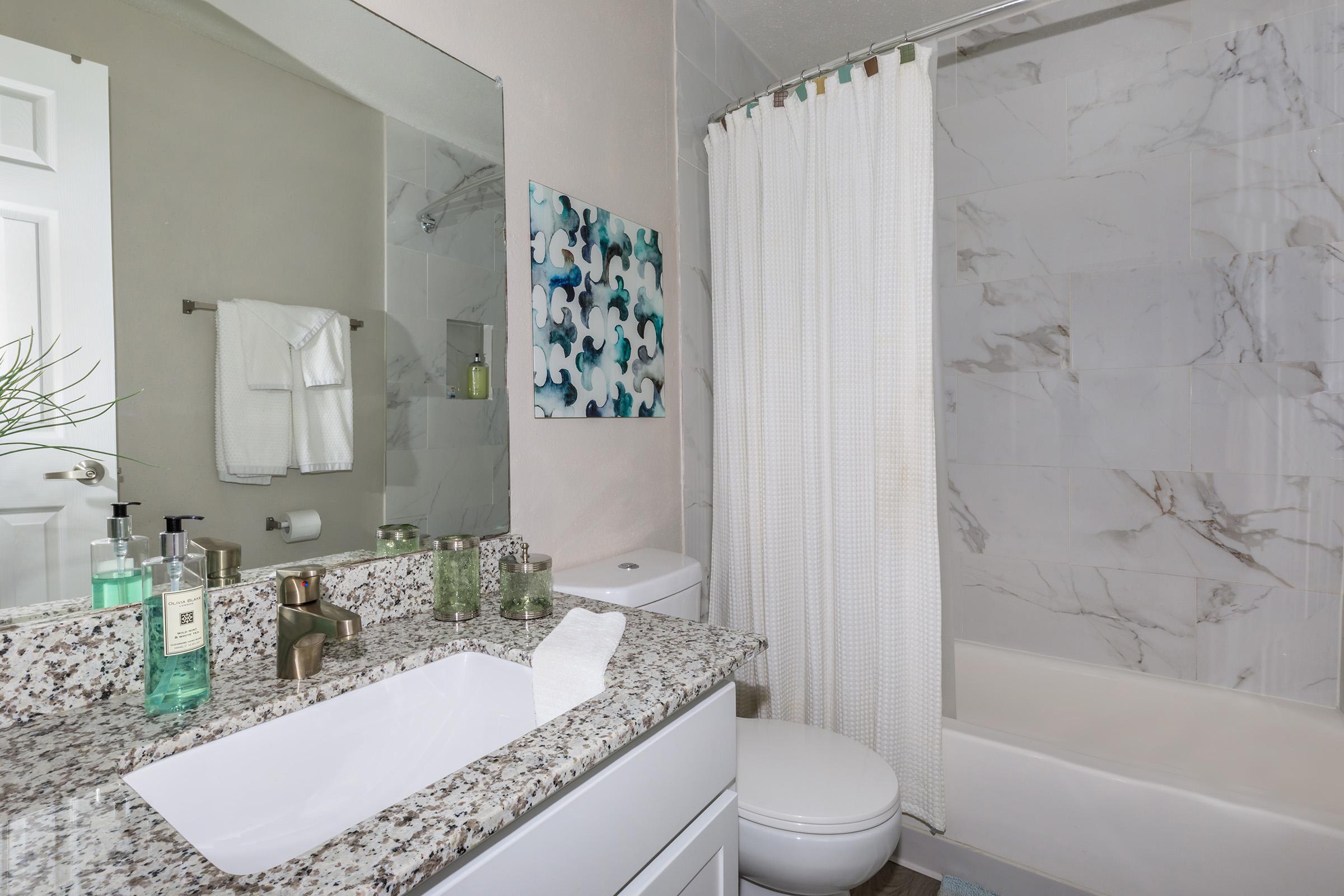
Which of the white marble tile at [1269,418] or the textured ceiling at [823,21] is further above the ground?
the textured ceiling at [823,21]

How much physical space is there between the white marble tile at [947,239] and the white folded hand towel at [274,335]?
2.21 m

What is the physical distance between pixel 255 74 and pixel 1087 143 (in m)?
2.45

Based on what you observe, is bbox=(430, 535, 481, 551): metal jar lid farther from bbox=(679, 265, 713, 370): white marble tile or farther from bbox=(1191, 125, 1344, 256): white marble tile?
bbox=(1191, 125, 1344, 256): white marble tile

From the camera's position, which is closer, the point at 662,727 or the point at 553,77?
the point at 662,727

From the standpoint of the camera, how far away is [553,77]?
5.29 ft

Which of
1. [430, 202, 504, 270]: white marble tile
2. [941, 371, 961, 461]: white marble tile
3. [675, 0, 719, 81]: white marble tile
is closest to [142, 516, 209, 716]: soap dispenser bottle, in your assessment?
[430, 202, 504, 270]: white marble tile

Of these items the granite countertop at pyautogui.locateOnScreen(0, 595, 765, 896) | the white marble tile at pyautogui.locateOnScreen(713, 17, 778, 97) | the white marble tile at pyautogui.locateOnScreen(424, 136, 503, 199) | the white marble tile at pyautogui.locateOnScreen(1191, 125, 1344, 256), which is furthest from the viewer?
the white marble tile at pyautogui.locateOnScreen(713, 17, 778, 97)

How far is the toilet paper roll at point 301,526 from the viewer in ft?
3.43

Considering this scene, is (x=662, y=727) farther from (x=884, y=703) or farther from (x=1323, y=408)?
(x=1323, y=408)

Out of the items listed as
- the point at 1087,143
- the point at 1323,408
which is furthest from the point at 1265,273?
the point at 1087,143

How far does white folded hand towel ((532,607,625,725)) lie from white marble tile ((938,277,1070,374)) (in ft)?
5.65

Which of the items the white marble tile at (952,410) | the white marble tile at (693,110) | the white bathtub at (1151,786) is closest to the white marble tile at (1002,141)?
the white marble tile at (952,410)

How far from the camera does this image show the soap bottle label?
0.76 metres

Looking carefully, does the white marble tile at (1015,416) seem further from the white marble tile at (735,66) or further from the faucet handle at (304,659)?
the faucet handle at (304,659)
